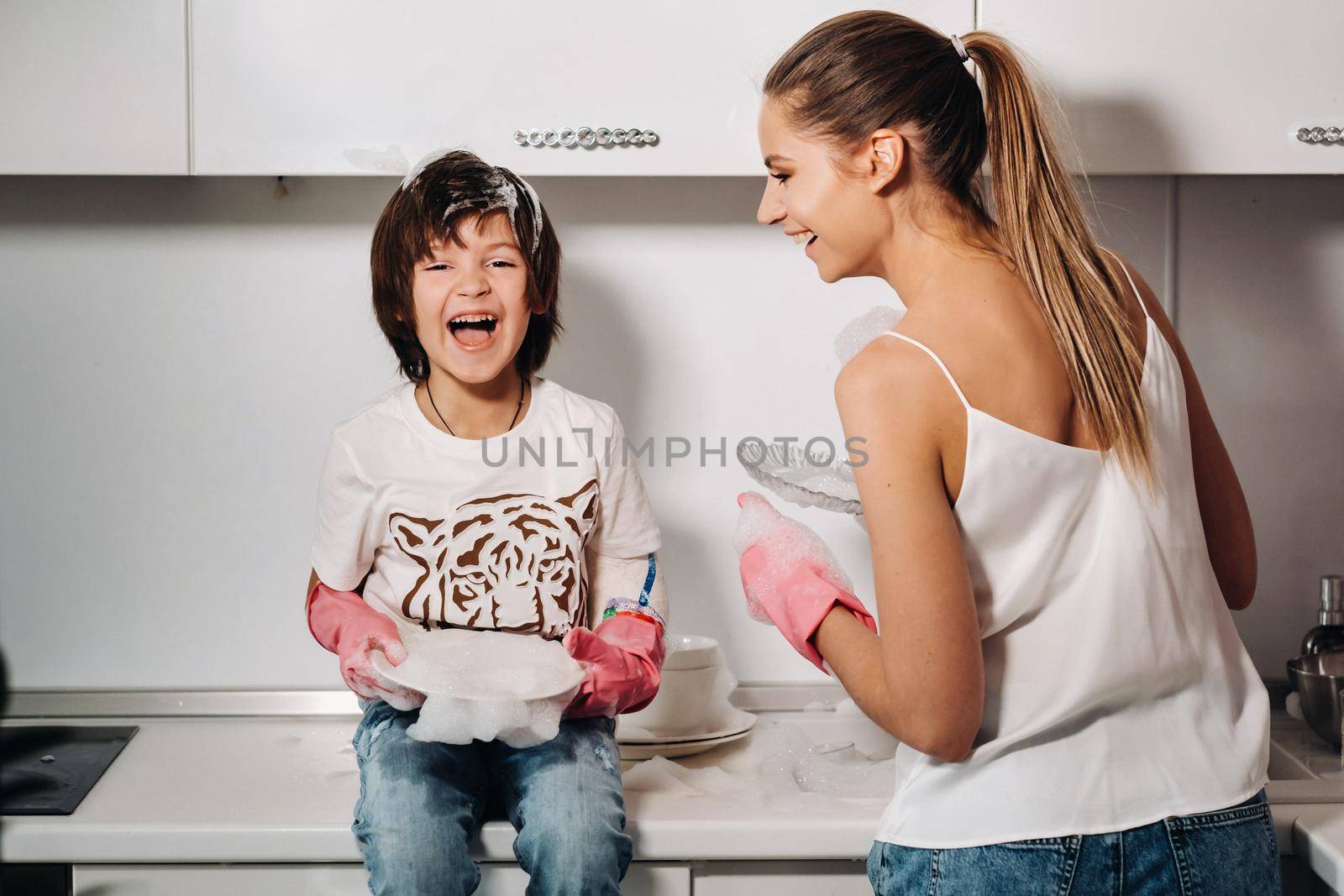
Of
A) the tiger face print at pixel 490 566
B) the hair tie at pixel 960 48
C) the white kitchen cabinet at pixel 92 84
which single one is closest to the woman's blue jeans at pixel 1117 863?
the tiger face print at pixel 490 566

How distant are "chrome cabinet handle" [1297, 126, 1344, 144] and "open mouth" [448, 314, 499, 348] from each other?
84 centimetres

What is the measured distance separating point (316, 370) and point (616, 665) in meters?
0.64

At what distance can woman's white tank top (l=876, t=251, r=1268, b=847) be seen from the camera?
35.8 inches

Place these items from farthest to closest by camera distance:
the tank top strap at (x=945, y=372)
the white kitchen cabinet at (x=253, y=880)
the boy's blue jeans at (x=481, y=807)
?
the white kitchen cabinet at (x=253, y=880) → the boy's blue jeans at (x=481, y=807) → the tank top strap at (x=945, y=372)

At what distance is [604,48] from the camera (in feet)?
4.18

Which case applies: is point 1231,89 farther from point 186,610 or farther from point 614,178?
point 186,610

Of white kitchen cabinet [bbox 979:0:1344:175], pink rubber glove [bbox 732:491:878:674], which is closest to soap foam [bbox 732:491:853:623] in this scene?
pink rubber glove [bbox 732:491:878:674]

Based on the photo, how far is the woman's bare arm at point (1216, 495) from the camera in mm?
1080

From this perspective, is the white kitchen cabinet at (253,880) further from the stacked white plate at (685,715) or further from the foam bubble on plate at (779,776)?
the stacked white plate at (685,715)

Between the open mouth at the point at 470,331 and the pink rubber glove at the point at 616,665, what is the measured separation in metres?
0.31

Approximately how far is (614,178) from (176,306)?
1.90 feet

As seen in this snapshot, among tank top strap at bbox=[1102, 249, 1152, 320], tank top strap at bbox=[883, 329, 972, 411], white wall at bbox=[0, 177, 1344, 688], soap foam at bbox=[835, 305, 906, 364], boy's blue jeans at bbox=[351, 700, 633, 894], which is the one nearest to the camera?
tank top strap at bbox=[883, 329, 972, 411]

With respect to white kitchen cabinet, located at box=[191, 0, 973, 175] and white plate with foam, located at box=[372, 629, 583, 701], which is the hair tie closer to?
white kitchen cabinet, located at box=[191, 0, 973, 175]

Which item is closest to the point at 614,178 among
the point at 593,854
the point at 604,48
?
the point at 604,48
